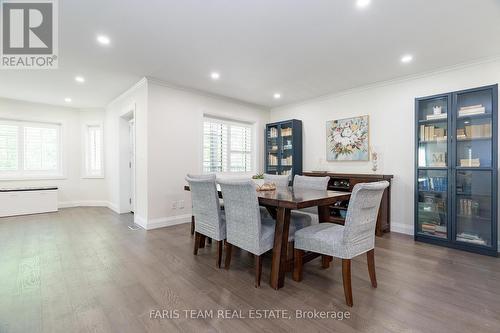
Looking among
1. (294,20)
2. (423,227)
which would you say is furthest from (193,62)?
(423,227)

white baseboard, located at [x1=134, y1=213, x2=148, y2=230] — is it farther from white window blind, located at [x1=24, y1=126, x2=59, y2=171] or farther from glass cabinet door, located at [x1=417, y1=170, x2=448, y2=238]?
glass cabinet door, located at [x1=417, y1=170, x2=448, y2=238]

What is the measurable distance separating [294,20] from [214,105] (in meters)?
2.84

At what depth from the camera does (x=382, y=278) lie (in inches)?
90.4

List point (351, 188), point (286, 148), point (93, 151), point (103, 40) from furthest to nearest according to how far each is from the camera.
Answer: point (93, 151)
point (286, 148)
point (351, 188)
point (103, 40)

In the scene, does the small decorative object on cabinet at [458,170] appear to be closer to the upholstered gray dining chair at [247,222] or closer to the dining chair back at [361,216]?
the dining chair back at [361,216]

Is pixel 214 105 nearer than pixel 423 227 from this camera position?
No

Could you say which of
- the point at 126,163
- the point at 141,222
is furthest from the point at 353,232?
the point at 126,163

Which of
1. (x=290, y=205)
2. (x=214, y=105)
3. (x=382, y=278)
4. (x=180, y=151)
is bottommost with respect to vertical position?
(x=382, y=278)

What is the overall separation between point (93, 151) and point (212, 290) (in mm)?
5848

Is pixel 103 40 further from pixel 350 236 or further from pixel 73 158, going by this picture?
pixel 73 158

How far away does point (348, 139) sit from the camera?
4.56 metres

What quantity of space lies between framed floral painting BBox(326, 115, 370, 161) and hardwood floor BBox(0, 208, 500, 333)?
69.7 inches

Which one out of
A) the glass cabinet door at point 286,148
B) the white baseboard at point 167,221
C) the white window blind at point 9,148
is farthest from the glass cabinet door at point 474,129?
the white window blind at point 9,148

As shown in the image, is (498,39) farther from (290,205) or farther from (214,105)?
(214,105)
